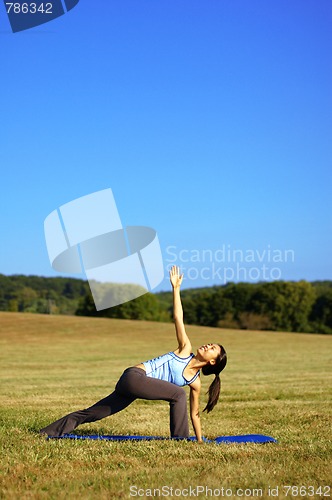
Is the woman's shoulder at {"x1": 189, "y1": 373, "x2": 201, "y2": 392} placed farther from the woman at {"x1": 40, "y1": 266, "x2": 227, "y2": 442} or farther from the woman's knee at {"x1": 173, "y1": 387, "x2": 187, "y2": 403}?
the woman's knee at {"x1": 173, "y1": 387, "x2": 187, "y2": 403}

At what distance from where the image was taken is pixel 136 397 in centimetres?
745

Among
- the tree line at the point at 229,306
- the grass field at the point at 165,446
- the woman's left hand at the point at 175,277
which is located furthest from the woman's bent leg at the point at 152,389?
the tree line at the point at 229,306

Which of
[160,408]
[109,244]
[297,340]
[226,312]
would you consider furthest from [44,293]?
[160,408]

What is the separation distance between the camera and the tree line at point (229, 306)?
7644cm

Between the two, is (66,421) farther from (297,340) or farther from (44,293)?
(44,293)

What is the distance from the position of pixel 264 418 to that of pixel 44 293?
74116mm

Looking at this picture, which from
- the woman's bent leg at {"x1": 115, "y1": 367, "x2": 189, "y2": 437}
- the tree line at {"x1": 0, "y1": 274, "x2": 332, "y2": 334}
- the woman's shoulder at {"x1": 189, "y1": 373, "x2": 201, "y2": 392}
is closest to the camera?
the woman's bent leg at {"x1": 115, "y1": 367, "x2": 189, "y2": 437}

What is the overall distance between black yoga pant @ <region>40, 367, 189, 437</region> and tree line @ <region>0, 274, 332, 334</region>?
223ft

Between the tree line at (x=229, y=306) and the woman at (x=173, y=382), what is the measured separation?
67.9 meters

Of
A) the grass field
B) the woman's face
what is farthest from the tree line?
the woman's face

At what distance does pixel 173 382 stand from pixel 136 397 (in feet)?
1.56

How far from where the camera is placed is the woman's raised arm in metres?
7.48

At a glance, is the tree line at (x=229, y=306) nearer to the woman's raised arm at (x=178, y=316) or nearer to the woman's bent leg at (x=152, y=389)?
the woman's raised arm at (x=178, y=316)

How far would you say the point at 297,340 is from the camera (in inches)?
1916
